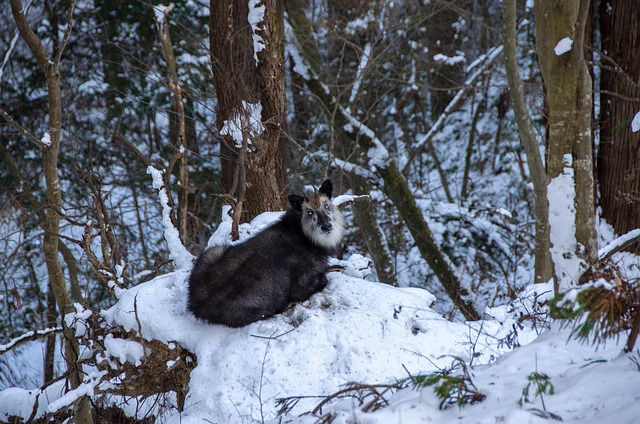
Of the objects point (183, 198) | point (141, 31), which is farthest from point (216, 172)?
point (183, 198)

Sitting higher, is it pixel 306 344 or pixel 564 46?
pixel 564 46

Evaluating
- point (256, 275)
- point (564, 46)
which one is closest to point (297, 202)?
point (256, 275)

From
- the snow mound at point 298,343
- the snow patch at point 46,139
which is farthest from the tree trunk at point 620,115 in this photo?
the snow patch at point 46,139

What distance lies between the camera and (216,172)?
1230 centimetres

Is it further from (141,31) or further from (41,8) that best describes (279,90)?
(41,8)

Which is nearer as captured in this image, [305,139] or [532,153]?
[532,153]

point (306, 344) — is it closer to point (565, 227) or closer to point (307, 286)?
point (307, 286)

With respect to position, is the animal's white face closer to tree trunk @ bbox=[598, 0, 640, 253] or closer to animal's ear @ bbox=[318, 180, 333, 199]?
animal's ear @ bbox=[318, 180, 333, 199]

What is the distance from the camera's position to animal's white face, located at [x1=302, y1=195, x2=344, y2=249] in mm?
5961

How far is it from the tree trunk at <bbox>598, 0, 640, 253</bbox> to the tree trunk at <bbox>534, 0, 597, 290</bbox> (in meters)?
4.43

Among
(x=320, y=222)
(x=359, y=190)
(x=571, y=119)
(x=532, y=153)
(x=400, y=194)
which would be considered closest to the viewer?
(x=571, y=119)

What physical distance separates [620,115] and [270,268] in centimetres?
632

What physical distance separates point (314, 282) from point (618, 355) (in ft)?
10.8

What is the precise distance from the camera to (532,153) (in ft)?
26.9
